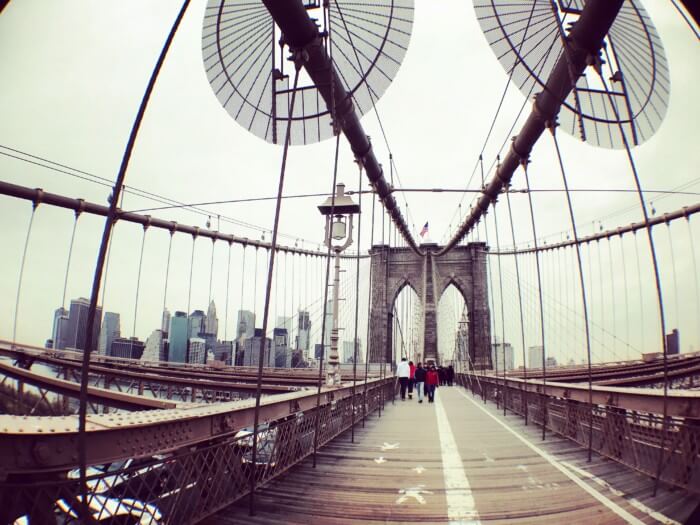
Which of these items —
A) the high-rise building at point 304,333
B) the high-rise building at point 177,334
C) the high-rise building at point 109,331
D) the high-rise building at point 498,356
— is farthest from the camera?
the high-rise building at point 177,334

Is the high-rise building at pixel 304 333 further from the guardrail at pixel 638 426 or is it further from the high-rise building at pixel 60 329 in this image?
the guardrail at pixel 638 426

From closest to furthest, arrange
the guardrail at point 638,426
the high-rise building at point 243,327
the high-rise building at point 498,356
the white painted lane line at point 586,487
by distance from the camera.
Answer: the white painted lane line at point 586,487 < the guardrail at point 638,426 < the high-rise building at point 498,356 < the high-rise building at point 243,327

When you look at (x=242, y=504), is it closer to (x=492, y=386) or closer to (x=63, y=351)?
(x=492, y=386)

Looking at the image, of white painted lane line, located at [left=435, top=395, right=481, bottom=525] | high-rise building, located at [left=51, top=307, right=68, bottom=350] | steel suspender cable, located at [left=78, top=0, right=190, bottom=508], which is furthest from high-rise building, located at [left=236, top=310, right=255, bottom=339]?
steel suspender cable, located at [left=78, top=0, right=190, bottom=508]

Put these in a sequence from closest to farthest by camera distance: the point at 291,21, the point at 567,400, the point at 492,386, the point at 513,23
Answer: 1. the point at 291,21
2. the point at 567,400
3. the point at 513,23
4. the point at 492,386

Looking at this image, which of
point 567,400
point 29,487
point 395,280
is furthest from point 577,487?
point 395,280

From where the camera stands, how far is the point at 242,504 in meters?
3.05

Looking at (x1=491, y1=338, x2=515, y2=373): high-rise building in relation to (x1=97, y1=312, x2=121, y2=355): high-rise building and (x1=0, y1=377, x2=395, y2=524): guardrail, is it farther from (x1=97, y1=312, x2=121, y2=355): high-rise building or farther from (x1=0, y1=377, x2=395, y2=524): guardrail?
(x1=97, y1=312, x2=121, y2=355): high-rise building

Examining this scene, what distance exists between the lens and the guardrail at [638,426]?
3.21 m

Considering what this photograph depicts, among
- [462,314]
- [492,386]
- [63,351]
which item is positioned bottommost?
[492,386]

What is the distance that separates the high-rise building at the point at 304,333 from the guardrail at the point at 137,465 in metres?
23.5

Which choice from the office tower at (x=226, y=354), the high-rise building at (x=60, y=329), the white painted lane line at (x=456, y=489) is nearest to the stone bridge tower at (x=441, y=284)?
the office tower at (x=226, y=354)

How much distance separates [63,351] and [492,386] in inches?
648

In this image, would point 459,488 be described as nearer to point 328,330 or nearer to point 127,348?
point 328,330
